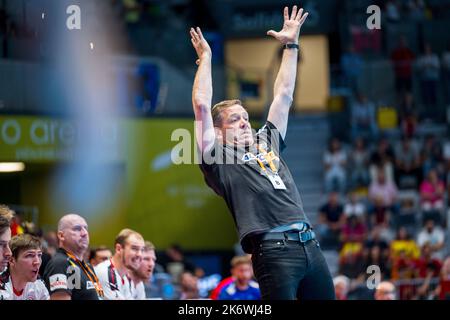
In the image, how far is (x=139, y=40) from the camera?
65.4 feet

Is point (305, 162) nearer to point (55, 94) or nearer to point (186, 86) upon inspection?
point (186, 86)

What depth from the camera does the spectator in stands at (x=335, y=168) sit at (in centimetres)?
1945

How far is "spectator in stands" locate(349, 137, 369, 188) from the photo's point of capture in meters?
19.2

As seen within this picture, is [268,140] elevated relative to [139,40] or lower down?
lower down

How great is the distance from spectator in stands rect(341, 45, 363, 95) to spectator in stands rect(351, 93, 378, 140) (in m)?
0.40

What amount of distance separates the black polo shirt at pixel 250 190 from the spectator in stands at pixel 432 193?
11904mm

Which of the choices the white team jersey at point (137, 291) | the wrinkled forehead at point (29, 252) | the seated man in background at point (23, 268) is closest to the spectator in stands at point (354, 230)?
the white team jersey at point (137, 291)

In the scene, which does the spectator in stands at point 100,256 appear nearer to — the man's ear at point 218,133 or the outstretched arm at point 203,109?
the man's ear at point 218,133

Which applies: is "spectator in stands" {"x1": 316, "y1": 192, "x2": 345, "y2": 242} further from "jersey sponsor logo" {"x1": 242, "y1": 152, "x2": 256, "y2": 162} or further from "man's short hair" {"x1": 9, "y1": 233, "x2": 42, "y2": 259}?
"jersey sponsor logo" {"x1": 242, "y1": 152, "x2": 256, "y2": 162}

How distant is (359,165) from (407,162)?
881 millimetres

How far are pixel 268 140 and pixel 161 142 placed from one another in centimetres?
1224

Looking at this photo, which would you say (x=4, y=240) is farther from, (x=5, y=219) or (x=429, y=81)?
(x=429, y=81)

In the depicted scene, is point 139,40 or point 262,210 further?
point 139,40
